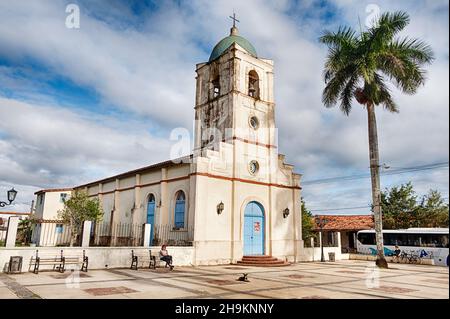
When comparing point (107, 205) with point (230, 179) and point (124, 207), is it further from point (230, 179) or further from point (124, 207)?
point (230, 179)

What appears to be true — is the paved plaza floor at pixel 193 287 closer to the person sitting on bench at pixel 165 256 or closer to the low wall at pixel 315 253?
the person sitting on bench at pixel 165 256

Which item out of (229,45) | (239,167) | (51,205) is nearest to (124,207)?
(239,167)

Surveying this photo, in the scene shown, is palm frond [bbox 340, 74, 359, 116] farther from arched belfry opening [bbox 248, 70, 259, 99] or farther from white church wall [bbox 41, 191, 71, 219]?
white church wall [bbox 41, 191, 71, 219]

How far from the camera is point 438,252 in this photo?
82.9 ft

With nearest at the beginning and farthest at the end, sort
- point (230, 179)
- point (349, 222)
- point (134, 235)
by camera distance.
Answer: point (230, 179)
point (134, 235)
point (349, 222)

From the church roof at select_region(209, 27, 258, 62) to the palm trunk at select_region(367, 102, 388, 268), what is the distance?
29.6 feet

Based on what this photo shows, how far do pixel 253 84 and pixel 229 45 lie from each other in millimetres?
3131

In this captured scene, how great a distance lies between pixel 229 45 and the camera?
23875 mm

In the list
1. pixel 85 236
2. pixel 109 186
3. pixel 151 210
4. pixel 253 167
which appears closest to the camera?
pixel 85 236

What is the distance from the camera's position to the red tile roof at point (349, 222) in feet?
128

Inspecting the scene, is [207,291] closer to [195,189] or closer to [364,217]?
[195,189]

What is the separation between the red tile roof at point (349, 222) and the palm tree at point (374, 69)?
19912 mm
